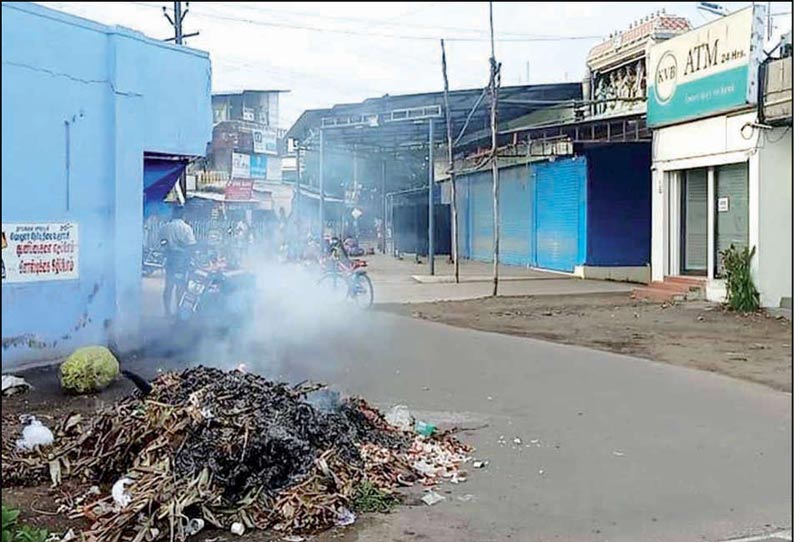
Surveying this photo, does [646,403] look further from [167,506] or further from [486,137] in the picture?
[486,137]

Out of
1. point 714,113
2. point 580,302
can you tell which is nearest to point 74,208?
point 580,302

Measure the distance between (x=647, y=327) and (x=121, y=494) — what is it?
9.63m

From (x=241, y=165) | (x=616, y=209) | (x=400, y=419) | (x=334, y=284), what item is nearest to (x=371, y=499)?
(x=400, y=419)

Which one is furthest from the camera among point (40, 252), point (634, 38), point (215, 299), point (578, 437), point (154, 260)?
point (634, 38)

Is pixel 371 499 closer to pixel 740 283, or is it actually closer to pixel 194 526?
pixel 194 526

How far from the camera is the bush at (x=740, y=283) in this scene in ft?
47.6

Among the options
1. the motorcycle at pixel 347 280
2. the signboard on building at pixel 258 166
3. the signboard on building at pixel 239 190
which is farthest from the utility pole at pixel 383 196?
the motorcycle at pixel 347 280

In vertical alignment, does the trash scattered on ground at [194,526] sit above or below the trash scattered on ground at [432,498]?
above

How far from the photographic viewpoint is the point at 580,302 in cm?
1638

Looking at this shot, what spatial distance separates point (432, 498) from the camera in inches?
205

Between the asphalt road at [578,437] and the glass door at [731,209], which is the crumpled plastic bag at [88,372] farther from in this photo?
the glass door at [731,209]

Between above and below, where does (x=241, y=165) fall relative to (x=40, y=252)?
above

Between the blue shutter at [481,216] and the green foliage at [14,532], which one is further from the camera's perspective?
the blue shutter at [481,216]

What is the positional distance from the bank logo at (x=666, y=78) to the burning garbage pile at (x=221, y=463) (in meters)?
13.0
